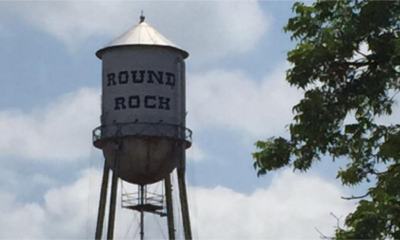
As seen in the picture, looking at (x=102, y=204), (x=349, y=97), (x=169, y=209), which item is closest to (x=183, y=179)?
(x=169, y=209)

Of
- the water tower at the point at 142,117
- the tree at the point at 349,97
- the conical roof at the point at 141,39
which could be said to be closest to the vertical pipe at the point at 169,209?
the water tower at the point at 142,117

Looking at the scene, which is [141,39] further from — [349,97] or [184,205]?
[349,97]

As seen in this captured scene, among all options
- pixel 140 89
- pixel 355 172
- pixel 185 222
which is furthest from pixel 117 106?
pixel 355 172

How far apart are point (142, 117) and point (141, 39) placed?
3.53m

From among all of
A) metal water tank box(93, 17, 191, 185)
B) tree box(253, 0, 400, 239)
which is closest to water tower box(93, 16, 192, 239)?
metal water tank box(93, 17, 191, 185)

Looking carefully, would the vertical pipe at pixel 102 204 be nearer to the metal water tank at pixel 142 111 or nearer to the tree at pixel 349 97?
the metal water tank at pixel 142 111

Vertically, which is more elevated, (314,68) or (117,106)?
(117,106)

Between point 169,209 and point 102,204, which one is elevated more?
point 102,204

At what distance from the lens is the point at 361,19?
23203 millimetres

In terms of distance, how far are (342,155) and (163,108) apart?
27.2 meters

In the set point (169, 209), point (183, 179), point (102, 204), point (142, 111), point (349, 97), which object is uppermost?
point (142, 111)

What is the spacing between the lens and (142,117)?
5075 cm

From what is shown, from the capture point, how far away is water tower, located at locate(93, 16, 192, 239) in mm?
50594

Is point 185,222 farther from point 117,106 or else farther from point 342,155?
point 342,155
